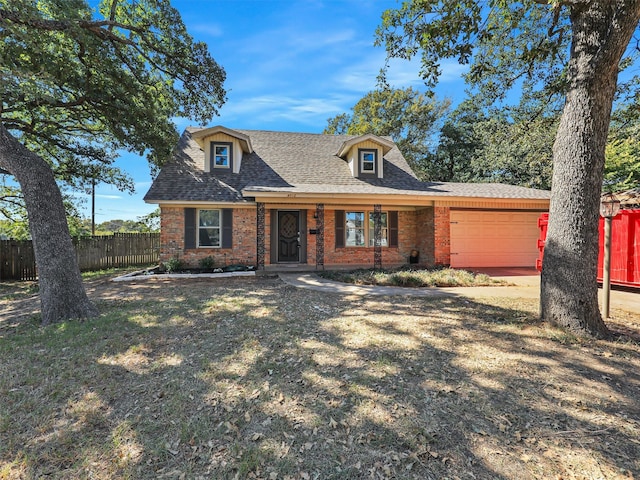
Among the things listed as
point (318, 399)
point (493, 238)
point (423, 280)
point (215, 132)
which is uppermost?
point (215, 132)

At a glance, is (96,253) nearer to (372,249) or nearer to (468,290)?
(372,249)

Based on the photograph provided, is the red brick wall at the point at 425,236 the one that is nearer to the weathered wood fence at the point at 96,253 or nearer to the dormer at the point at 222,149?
the dormer at the point at 222,149

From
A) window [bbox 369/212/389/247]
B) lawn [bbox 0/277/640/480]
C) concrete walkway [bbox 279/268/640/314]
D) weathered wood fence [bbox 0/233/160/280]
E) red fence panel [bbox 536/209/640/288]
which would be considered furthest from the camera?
window [bbox 369/212/389/247]

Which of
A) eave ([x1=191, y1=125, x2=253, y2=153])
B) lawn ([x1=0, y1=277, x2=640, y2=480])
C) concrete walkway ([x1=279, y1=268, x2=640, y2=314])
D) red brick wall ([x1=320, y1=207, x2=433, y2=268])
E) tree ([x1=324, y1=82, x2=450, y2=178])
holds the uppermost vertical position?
tree ([x1=324, y1=82, x2=450, y2=178])

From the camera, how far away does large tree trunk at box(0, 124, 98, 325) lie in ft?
16.2

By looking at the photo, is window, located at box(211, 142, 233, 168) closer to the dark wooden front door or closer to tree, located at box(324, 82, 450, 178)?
the dark wooden front door

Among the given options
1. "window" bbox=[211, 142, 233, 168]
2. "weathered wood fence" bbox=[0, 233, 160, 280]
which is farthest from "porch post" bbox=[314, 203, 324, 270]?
"weathered wood fence" bbox=[0, 233, 160, 280]

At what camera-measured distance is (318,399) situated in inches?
110

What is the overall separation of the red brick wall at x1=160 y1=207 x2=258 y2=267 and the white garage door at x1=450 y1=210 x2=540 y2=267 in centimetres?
758

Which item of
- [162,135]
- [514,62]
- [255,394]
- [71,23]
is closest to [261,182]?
[162,135]

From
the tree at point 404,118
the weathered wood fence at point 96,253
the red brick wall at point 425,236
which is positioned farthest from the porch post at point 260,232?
the tree at point 404,118

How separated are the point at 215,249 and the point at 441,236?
26.5 ft

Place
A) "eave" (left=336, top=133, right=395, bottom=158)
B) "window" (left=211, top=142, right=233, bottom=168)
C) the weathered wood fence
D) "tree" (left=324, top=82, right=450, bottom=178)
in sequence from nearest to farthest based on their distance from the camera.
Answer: the weathered wood fence → "window" (left=211, top=142, right=233, bottom=168) → "eave" (left=336, top=133, right=395, bottom=158) → "tree" (left=324, top=82, right=450, bottom=178)

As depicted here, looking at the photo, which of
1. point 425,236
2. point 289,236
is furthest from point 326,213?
point 425,236
